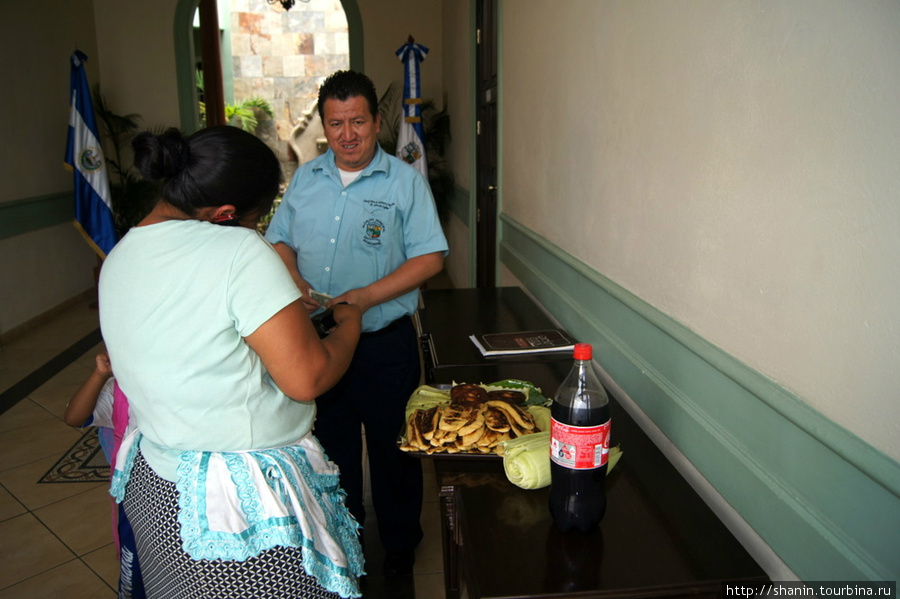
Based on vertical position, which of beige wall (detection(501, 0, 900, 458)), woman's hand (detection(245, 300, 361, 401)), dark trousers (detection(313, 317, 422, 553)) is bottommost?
dark trousers (detection(313, 317, 422, 553))

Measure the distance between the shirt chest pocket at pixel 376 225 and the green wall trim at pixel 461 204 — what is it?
3.05m

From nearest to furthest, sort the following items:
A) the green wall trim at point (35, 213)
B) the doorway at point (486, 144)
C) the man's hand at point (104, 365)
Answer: the man's hand at point (104, 365), the doorway at point (486, 144), the green wall trim at point (35, 213)

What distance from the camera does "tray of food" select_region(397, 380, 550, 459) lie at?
4.49 ft

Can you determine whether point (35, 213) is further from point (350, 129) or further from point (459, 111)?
point (350, 129)

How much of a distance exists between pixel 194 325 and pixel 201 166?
0.96 feet

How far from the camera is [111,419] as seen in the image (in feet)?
5.64

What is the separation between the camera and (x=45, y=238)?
584cm

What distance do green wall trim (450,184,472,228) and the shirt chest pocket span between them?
3.05 meters

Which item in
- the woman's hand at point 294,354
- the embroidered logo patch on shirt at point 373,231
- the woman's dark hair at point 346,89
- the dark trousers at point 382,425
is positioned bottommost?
the dark trousers at point 382,425

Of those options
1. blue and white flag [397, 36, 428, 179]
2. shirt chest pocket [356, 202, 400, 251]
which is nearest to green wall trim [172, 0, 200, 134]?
blue and white flag [397, 36, 428, 179]

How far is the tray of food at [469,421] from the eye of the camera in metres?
1.37

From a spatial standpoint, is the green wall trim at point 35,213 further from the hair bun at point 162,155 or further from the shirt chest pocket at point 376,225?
the hair bun at point 162,155

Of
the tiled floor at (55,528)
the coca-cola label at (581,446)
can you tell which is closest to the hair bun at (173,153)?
the coca-cola label at (581,446)

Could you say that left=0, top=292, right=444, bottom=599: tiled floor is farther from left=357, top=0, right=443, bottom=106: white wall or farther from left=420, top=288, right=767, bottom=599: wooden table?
left=357, top=0, right=443, bottom=106: white wall
